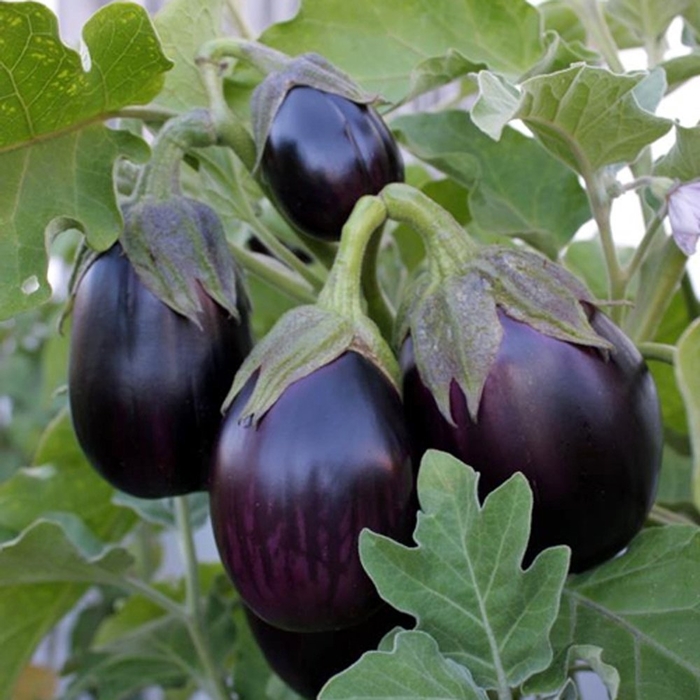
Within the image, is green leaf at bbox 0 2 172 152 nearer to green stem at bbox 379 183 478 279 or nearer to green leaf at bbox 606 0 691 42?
green stem at bbox 379 183 478 279

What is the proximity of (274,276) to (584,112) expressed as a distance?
0.21m

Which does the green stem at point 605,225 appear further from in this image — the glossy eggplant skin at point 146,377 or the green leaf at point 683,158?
the glossy eggplant skin at point 146,377

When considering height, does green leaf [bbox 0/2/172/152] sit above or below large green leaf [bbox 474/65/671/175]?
above

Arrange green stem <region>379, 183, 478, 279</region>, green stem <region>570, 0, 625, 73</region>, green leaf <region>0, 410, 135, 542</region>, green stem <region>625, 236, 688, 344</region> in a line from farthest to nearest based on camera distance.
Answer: green leaf <region>0, 410, 135, 542</region>, green stem <region>570, 0, 625, 73</region>, green stem <region>625, 236, 688, 344</region>, green stem <region>379, 183, 478, 279</region>

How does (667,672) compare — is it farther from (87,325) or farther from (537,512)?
(87,325)

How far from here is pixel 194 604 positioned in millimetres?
773

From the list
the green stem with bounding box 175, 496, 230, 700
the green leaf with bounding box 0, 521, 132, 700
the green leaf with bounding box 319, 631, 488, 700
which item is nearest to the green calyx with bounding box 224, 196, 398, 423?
the green leaf with bounding box 319, 631, 488, 700

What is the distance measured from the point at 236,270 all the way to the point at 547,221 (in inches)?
10.0

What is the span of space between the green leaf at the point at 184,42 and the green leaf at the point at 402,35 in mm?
55

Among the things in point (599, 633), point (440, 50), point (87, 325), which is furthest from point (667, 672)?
point (440, 50)

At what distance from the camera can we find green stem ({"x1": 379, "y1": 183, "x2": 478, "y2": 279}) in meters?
0.48

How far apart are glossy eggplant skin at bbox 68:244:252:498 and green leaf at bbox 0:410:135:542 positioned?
358 millimetres

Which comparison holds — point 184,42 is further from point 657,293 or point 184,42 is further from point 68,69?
point 657,293

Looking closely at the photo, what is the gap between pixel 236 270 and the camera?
54cm
